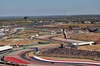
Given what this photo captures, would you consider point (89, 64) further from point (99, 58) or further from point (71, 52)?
point (71, 52)

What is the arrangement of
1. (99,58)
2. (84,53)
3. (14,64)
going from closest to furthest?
(14,64)
(99,58)
(84,53)

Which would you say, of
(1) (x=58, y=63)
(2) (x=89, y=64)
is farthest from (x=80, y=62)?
(1) (x=58, y=63)

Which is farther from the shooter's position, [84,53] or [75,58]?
[84,53]

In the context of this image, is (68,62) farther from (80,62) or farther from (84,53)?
(84,53)

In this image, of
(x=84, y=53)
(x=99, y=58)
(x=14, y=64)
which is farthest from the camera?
(x=84, y=53)

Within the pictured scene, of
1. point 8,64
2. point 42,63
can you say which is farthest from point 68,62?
point 8,64

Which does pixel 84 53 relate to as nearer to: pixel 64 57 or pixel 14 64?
pixel 64 57

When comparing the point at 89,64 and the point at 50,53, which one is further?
the point at 50,53
